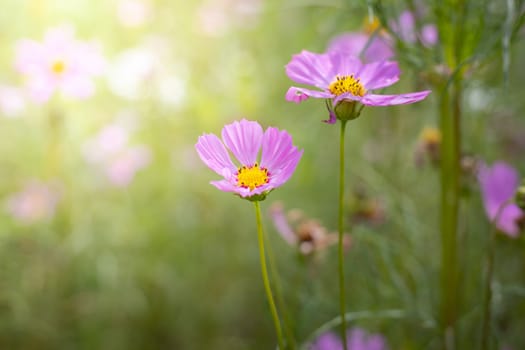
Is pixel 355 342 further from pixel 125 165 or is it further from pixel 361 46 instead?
pixel 125 165

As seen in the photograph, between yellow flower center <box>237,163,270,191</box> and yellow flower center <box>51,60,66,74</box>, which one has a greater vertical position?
yellow flower center <box>51,60,66,74</box>

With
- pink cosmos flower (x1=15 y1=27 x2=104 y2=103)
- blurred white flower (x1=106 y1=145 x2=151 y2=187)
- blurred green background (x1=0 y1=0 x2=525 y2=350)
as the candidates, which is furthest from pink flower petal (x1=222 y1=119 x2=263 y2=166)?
blurred white flower (x1=106 y1=145 x2=151 y2=187)

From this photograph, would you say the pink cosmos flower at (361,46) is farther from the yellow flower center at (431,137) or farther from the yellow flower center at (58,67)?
the yellow flower center at (58,67)

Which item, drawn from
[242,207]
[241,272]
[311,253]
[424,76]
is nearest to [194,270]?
[241,272]

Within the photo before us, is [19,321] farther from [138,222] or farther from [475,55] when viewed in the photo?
[475,55]

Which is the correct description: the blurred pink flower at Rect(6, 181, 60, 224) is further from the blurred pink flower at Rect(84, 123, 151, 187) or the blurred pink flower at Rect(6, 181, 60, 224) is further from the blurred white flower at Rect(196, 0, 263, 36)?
the blurred white flower at Rect(196, 0, 263, 36)
